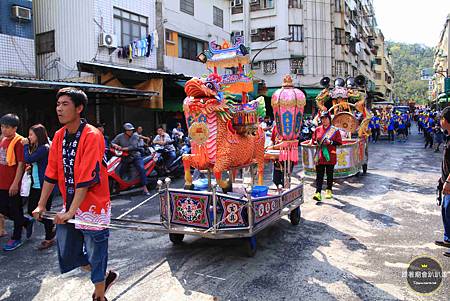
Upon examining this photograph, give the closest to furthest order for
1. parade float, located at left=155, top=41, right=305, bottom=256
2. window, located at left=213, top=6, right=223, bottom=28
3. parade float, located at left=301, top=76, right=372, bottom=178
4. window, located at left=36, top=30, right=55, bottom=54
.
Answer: parade float, located at left=155, top=41, right=305, bottom=256
parade float, located at left=301, top=76, right=372, bottom=178
window, located at left=36, top=30, right=55, bottom=54
window, located at left=213, top=6, right=223, bottom=28

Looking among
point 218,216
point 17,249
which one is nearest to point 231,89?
point 218,216

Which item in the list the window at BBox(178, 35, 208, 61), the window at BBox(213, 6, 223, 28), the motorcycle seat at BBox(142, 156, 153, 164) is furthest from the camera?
the window at BBox(213, 6, 223, 28)

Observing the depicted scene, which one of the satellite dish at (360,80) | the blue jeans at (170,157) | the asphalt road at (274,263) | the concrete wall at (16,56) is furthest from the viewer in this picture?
the concrete wall at (16,56)

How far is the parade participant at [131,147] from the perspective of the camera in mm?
8703

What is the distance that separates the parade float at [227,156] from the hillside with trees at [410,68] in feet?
294

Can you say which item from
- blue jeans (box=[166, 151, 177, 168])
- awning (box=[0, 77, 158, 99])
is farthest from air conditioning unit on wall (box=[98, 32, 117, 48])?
blue jeans (box=[166, 151, 177, 168])

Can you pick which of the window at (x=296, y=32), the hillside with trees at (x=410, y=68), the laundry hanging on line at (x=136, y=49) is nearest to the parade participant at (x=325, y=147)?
the laundry hanging on line at (x=136, y=49)

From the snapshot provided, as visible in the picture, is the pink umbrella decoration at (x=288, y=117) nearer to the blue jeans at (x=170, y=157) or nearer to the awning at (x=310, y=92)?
the blue jeans at (x=170, y=157)

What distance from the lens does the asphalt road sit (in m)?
3.78

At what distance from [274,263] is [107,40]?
11.0m

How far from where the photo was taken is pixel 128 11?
14.5 metres

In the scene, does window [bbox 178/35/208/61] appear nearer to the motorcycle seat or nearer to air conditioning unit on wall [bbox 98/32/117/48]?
air conditioning unit on wall [bbox 98/32/117/48]

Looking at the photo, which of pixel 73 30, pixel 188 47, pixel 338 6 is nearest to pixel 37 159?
pixel 73 30

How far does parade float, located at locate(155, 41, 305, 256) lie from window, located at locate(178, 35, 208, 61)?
12213mm
